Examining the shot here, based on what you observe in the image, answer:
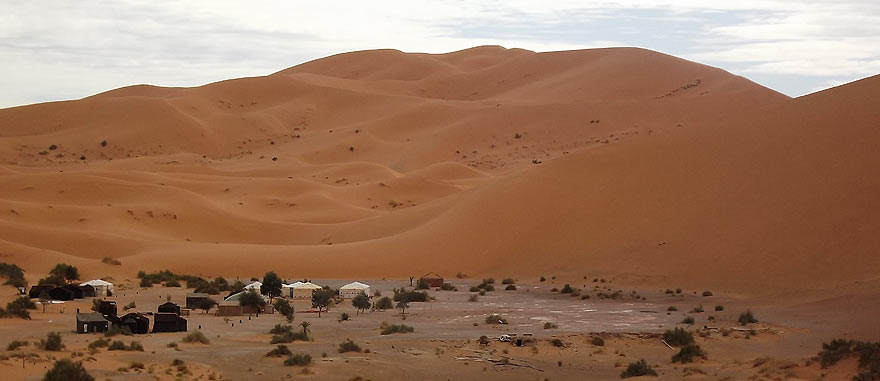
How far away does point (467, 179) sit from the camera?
276 feet

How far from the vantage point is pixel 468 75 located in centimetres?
12812

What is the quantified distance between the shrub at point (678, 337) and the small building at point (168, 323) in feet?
40.2

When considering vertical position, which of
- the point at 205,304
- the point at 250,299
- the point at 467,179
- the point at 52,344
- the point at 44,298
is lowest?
the point at 52,344

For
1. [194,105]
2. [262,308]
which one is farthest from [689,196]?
[194,105]

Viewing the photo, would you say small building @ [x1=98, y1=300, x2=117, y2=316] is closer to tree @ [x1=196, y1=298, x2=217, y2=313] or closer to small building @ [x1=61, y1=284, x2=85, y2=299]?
tree @ [x1=196, y1=298, x2=217, y2=313]

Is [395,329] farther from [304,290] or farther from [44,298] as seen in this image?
[44,298]

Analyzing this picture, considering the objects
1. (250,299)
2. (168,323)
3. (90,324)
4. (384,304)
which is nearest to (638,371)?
(168,323)

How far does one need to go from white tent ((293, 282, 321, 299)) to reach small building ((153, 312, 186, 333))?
11955mm

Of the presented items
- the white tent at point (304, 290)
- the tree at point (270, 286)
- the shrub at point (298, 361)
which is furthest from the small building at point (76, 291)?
the shrub at point (298, 361)

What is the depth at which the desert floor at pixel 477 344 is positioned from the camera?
2312 cm

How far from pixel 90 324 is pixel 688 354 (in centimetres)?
1449

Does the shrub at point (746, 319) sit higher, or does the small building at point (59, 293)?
the small building at point (59, 293)

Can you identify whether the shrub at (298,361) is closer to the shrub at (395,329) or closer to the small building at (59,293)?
the shrub at (395,329)

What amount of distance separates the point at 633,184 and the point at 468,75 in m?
75.6
